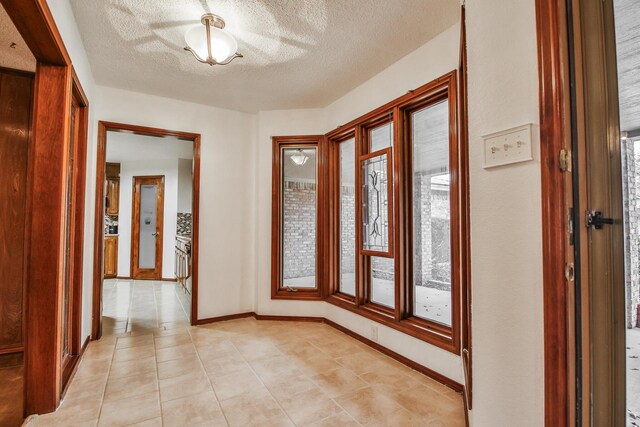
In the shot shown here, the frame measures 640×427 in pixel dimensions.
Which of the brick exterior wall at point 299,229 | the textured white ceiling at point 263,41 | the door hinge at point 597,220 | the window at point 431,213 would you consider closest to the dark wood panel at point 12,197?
the textured white ceiling at point 263,41

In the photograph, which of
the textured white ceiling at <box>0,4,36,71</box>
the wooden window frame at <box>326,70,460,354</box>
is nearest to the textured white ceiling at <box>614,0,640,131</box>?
the wooden window frame at <box>326,70,460,354</box>

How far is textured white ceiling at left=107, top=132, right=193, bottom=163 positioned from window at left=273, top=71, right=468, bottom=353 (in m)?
2.36

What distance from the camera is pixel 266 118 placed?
3.99 metres

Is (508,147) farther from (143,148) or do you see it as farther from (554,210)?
(143,148)

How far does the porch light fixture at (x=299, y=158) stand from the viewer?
Answer: 13.2ft

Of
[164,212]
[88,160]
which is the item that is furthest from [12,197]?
[164,212]

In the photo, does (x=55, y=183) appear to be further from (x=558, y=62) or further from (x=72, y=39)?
(x=558, y=62)

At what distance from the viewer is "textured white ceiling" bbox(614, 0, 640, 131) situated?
98 centimetres

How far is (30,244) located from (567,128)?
2696mm

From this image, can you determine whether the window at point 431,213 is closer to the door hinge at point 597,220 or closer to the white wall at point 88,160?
the door hinge at point 597,220

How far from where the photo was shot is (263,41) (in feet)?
8.23

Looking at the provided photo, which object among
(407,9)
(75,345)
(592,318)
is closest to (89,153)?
(75,345)

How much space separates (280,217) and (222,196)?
742mm

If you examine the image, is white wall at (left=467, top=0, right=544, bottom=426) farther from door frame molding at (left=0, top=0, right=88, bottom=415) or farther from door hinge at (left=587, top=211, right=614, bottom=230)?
door frame molding at (left=0, top=0, right=88, bottom=415)
